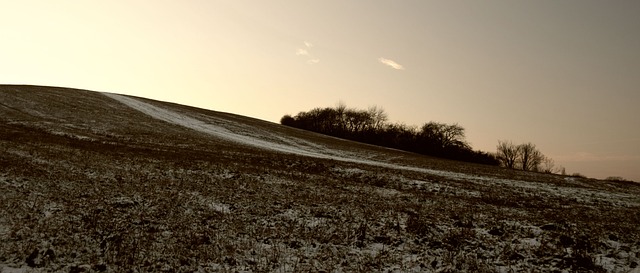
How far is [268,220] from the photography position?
13867 mm

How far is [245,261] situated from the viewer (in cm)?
1027

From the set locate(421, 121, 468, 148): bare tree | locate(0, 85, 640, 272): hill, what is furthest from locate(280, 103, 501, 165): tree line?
locate(0, 85, 640, 272): hill

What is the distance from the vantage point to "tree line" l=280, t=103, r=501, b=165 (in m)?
96.1

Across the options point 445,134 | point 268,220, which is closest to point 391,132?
point 445,134

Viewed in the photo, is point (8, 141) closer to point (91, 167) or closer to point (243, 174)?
point (91, 167)

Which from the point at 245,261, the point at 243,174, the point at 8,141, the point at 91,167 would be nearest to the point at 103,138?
the point at 8,141

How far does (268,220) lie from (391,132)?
98.4 meters

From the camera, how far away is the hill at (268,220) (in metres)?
10.3

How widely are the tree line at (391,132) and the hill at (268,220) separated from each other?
7101cm

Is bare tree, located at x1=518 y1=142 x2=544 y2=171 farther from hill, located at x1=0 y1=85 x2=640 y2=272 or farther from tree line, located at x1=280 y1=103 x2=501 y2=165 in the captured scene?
hill, located at x1=0 y1=85 x2=640 y2=272

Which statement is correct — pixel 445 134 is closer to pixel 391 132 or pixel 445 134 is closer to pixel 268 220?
pixel 391 132

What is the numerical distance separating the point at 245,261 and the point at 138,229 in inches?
163

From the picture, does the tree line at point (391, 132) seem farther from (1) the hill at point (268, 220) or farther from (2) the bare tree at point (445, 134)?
(1) the hill at point (268, 220)

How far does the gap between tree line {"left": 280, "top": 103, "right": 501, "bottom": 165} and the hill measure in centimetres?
7101
